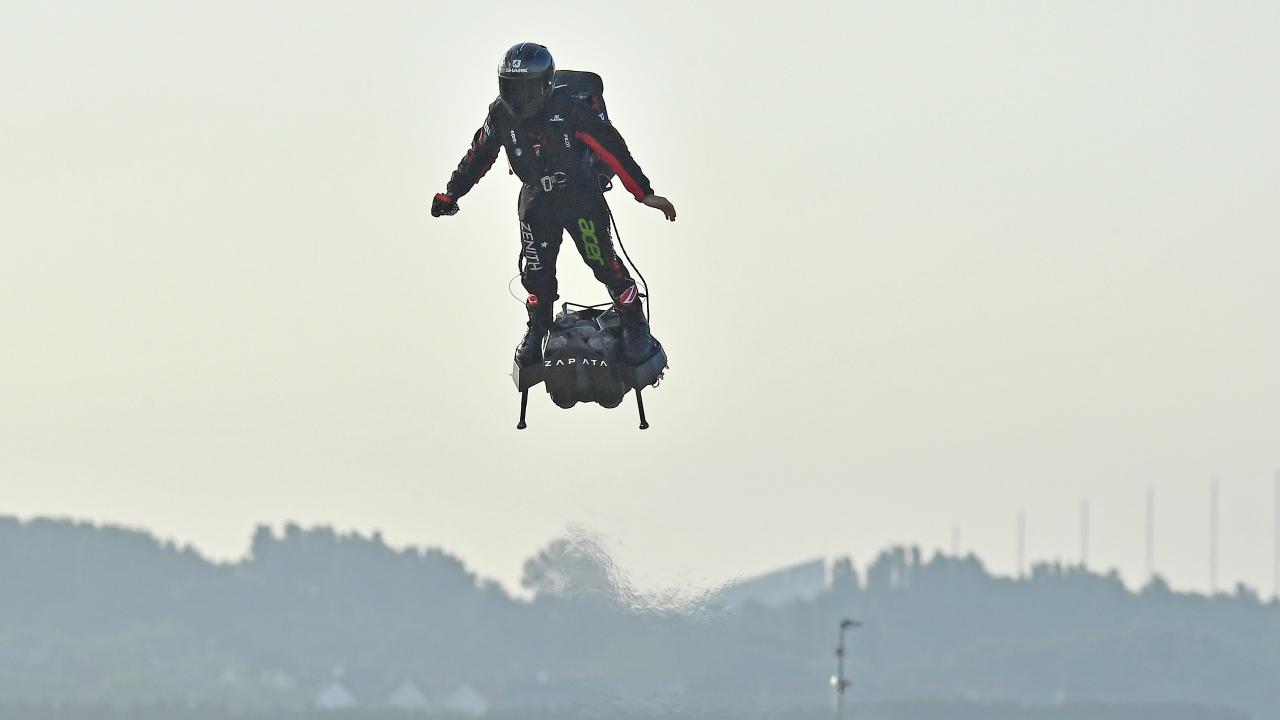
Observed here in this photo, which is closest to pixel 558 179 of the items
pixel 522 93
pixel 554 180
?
pixel 554 180

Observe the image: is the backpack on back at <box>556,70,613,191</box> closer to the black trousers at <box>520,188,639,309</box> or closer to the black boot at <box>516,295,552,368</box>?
the black trousers at <box>520,188,639,309</box>

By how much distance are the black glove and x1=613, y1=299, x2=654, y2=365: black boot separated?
3205 millimetres

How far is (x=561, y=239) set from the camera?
54.5 m

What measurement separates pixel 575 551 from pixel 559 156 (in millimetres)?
54901

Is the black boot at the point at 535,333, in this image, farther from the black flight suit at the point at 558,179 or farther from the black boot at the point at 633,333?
the black boot at the point at 633,333

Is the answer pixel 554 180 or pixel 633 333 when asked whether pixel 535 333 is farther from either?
pixel 554 180

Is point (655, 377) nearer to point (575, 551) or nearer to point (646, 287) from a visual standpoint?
point (646, 287)

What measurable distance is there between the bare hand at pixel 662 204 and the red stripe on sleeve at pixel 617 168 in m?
0.22

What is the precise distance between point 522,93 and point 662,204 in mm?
2800

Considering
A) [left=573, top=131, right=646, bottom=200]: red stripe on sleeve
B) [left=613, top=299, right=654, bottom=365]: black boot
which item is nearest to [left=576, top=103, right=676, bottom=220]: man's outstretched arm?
[left=573, top=131, right=646, bottom=200]: red stripe on sleeve

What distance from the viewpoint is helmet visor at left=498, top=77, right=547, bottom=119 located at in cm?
5234

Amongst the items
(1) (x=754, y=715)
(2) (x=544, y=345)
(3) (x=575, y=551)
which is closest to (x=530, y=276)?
(2) (x=544, y=345)

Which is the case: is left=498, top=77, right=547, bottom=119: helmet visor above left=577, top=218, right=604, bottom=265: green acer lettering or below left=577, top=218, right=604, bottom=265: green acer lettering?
above

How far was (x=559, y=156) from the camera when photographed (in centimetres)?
5322
